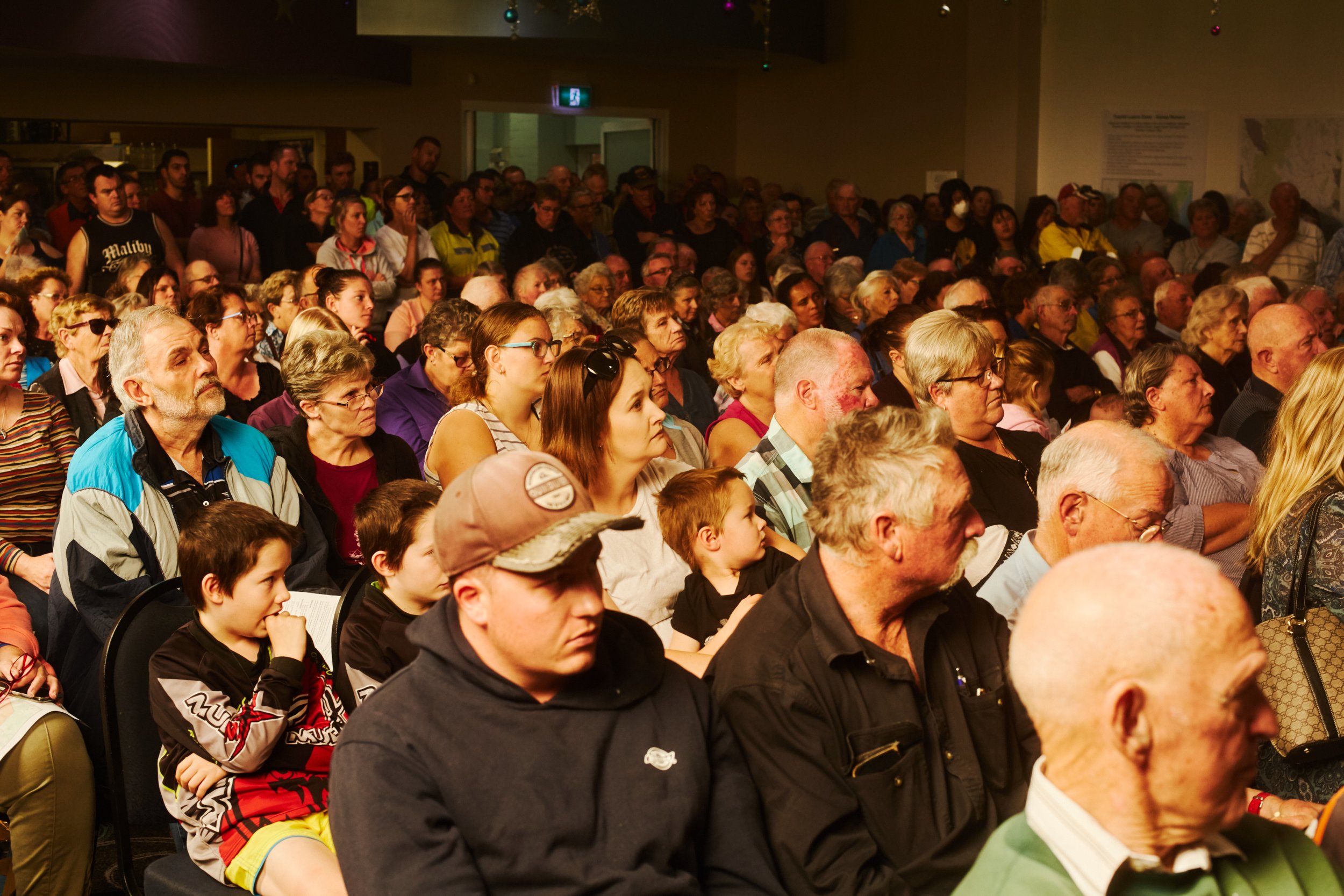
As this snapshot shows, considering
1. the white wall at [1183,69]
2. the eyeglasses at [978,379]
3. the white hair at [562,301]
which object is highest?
the white wall at [1183,69]

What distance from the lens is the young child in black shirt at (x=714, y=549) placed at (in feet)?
9.29

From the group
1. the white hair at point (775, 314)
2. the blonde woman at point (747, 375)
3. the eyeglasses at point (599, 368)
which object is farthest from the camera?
the white hair at point (775, 314)

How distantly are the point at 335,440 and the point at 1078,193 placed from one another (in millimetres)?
8471

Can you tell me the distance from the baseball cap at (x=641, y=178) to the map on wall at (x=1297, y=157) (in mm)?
4862

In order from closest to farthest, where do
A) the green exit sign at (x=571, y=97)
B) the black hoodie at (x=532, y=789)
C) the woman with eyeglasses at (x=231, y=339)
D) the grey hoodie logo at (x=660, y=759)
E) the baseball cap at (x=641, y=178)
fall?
1. the black hoodie at (x=532, y=789)
2. the grey hoodie logo at (x=660, y=759)
3. the woman with eyeglasses at (x=231, y=339)
4. the baseball cap at (x=641, y=178)
5. the green exit sign at (x=571, y=97)

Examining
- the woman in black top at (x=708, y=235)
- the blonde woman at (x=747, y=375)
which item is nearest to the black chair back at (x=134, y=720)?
the blonde woman at (x=747, y=375)

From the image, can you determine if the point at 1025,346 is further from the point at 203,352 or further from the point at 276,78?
the point at 276,78

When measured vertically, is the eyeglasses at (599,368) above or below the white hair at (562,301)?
below

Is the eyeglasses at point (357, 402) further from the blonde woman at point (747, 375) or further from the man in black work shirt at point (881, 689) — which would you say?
the man in black work shirt at point (881, 689)

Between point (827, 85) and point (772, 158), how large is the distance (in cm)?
103

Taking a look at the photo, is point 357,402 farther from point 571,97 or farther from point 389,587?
point 571,97

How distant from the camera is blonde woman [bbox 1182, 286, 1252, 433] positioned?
5.11 metres

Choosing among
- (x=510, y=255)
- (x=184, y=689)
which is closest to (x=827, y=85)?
(x=510, y=255)

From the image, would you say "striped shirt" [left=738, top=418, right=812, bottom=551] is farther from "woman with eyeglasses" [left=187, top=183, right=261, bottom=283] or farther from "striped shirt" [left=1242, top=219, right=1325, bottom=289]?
"striped shirt" [left=1242, top=219, right=1325, bottom=289]
